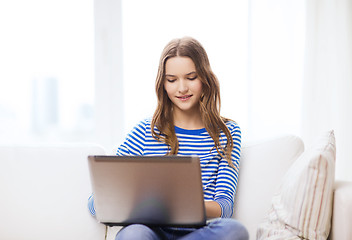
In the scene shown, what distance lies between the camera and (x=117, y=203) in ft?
4.09

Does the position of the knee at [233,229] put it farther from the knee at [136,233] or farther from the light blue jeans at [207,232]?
the knee at [136,233]

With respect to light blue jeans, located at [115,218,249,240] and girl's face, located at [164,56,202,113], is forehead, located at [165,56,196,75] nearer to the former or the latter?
girl's face, located at [164,56,202,113]

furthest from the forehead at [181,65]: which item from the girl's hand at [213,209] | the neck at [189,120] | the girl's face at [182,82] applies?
the girl's hand at [213,209]

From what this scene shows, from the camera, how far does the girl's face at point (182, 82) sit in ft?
5.43
